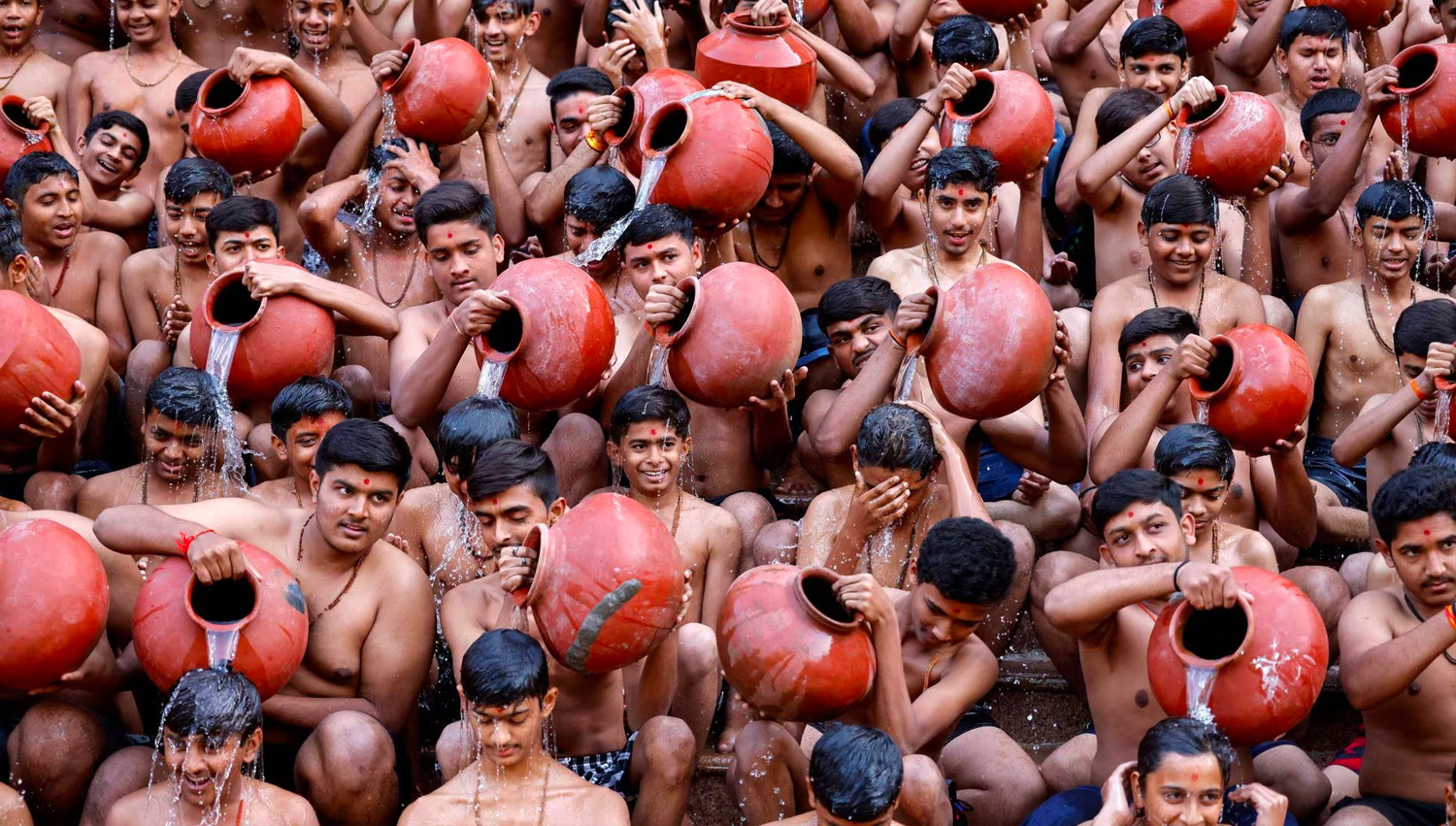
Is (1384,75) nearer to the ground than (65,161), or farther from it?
farther from it

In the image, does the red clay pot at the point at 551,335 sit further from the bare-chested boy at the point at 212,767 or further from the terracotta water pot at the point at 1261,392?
the terracotta water pot at the point at 1261,392

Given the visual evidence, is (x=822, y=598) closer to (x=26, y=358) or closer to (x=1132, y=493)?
(x=1132, y=493)

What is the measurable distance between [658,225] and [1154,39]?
2.45 meters

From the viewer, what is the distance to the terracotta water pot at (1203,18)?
7.85 metres

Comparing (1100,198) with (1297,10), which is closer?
(1100,198)

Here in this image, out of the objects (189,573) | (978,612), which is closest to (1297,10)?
(978,612)

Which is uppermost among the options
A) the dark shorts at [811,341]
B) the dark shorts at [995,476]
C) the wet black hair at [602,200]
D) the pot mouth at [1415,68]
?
the pot mouth at [1415,68]

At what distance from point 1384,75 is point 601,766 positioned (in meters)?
3.72

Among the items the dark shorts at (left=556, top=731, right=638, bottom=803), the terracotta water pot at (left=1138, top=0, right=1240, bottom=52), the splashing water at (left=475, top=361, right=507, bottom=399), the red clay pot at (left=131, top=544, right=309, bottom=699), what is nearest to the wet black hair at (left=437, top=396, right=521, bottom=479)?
the splashing water at (left=475, top=361, right=507, bottom=399)

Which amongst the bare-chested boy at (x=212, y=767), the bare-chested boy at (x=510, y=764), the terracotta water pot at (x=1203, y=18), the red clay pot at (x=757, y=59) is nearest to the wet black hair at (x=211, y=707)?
the bare-chested boy at (x=212, y=767)

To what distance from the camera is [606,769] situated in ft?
17.9

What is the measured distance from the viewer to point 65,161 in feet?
23.1

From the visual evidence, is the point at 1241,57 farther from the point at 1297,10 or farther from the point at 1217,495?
the point at 1217,495

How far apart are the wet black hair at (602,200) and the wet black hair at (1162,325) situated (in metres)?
1.72
